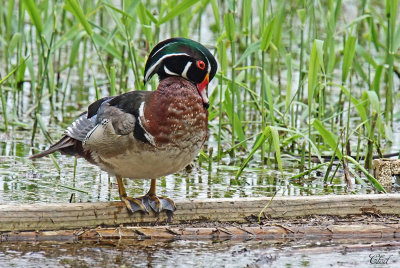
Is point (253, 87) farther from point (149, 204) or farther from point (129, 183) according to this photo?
point (149, 204)

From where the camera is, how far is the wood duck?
423 centimetres

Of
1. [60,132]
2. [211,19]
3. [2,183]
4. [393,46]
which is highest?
[211,19]

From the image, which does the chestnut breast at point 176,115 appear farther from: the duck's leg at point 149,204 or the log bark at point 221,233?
the log bark at point 221,233

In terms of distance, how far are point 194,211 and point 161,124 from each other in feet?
1.69

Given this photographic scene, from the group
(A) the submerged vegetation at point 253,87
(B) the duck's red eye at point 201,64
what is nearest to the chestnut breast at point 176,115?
(B) the duck's red eye at point 201,64

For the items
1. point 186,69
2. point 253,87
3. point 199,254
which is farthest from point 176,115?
point 253,87

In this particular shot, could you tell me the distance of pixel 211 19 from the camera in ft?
40.1

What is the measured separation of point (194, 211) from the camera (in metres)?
4.36

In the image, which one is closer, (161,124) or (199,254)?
(199,254)

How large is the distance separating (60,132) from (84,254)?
3.13 m

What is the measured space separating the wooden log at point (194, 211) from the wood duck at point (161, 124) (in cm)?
8

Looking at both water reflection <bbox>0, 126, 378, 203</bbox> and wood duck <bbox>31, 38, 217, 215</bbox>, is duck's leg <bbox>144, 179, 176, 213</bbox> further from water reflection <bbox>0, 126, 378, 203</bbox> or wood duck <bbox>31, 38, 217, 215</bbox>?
water reflection <bbox>0, 126, 378, 203</bbox>

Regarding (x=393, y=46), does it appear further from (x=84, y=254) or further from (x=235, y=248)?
(x=84, y=254)

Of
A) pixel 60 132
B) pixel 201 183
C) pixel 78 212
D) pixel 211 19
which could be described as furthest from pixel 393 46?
pixel 211 19
